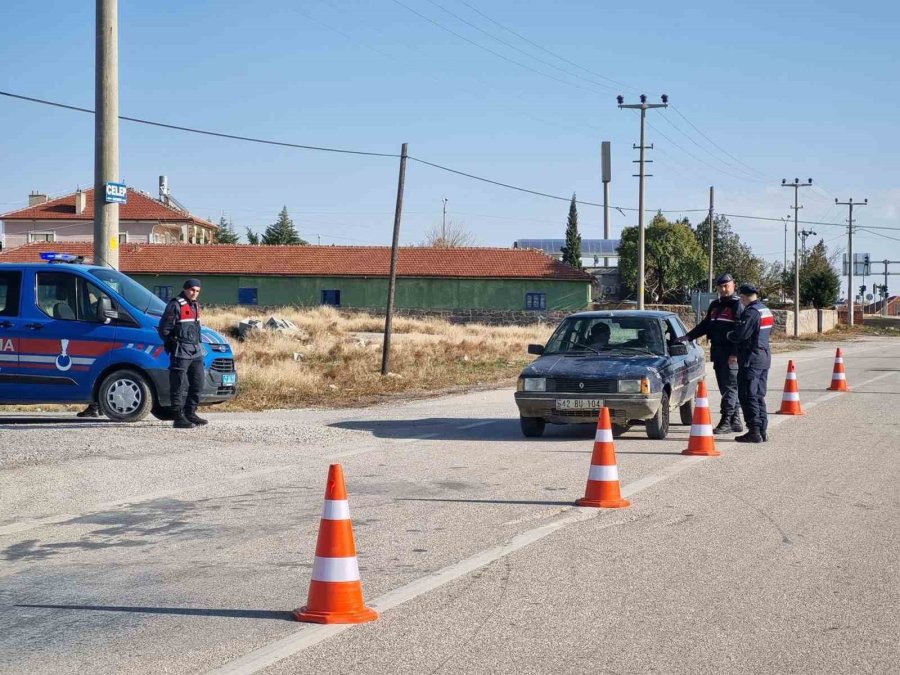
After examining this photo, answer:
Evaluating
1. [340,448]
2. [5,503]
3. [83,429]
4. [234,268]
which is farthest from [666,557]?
[234,268]

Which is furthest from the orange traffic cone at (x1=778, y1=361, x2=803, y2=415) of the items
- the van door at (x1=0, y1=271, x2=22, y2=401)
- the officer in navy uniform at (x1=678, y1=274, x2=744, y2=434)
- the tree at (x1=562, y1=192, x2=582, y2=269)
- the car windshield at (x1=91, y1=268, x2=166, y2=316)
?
the tree at (x1=562, y1=192, x2=582, y2=269)

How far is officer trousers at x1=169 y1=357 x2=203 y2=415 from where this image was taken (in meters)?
13.7

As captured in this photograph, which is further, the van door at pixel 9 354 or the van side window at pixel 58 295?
the van side window at pixel 58 295

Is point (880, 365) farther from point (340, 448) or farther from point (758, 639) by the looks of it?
point (758, 639)

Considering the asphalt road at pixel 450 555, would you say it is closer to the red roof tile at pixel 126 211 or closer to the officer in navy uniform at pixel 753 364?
the officer in navy uniform at pixel 753 364

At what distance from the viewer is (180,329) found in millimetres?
13680

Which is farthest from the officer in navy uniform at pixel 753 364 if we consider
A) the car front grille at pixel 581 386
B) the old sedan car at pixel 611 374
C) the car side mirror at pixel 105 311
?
the car side mirror at pixel 105 311

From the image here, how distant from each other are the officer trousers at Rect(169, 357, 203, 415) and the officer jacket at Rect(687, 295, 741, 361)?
619 cm

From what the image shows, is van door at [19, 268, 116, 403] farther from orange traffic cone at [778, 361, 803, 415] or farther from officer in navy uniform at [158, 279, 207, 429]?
orange traffic cone at [778, 361, 803, 415]

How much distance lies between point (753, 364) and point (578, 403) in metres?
2.20

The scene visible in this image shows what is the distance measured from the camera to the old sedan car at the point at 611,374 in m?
13.2

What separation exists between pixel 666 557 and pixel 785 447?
6.41 m

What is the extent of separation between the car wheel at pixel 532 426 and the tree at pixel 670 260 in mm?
67057

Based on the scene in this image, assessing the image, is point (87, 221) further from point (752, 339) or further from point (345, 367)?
point (752, 339)
